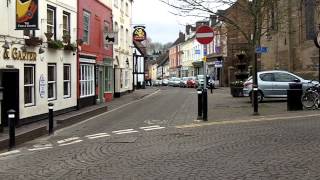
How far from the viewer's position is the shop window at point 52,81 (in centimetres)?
2164

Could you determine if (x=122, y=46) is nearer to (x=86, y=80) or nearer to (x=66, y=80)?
(x=86, y=80)

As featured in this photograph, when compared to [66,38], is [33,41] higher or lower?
lower

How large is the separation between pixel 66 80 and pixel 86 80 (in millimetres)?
3891

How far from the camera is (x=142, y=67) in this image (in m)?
67.1

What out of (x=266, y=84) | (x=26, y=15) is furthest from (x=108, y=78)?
(x=26, y=15)

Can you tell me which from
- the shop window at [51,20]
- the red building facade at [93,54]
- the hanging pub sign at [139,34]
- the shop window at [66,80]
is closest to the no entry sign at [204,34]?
the shop window at [51,20]

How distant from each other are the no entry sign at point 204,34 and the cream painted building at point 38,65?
5.57m

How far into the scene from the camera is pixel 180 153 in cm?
1152

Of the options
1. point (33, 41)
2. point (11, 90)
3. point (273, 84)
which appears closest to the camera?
point (11, 90)

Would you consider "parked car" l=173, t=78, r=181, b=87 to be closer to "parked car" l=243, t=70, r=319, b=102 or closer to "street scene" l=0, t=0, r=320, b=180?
"street scene" l=0, t=0, r=320, b=180

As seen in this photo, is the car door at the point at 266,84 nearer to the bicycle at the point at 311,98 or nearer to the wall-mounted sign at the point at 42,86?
the bicycle at the point at 311,98

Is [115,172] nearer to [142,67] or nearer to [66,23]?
[66,23]

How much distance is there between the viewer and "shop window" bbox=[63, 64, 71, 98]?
936 inches

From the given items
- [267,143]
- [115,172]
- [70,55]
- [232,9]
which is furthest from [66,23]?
[115,172]
